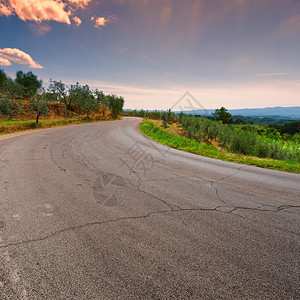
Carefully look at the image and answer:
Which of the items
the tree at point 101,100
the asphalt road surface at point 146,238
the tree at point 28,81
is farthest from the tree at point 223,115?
the tree at point 28,81

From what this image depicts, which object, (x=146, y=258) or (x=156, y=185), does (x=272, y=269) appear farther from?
(x=156, y=185)

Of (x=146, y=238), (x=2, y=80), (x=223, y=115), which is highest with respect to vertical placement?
(x=2, y=80)

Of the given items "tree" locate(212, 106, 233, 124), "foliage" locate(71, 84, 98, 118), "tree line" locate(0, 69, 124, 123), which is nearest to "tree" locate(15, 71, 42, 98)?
"tree line" locate(0, 69, 124, 123)

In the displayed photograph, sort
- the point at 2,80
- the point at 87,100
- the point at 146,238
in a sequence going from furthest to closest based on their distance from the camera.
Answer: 1. the point at 87,100
2. the point at 2,80
3. the point at 146,238

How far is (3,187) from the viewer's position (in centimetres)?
446

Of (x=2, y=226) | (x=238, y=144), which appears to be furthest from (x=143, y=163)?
(x=238, y=144)

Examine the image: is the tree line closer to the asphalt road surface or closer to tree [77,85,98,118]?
tree [77,85,98,118]

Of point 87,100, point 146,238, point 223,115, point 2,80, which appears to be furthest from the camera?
point 223,115

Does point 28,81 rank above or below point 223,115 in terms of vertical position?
above

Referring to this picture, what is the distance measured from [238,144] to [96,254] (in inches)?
560

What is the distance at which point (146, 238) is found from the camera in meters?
2.74

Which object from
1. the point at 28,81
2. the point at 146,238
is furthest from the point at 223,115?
the point at 28,81

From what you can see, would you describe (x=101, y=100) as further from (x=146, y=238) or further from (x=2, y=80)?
(x=146, y=238)

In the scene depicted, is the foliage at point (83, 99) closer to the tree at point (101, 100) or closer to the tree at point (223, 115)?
the tree at point (101, 100)
